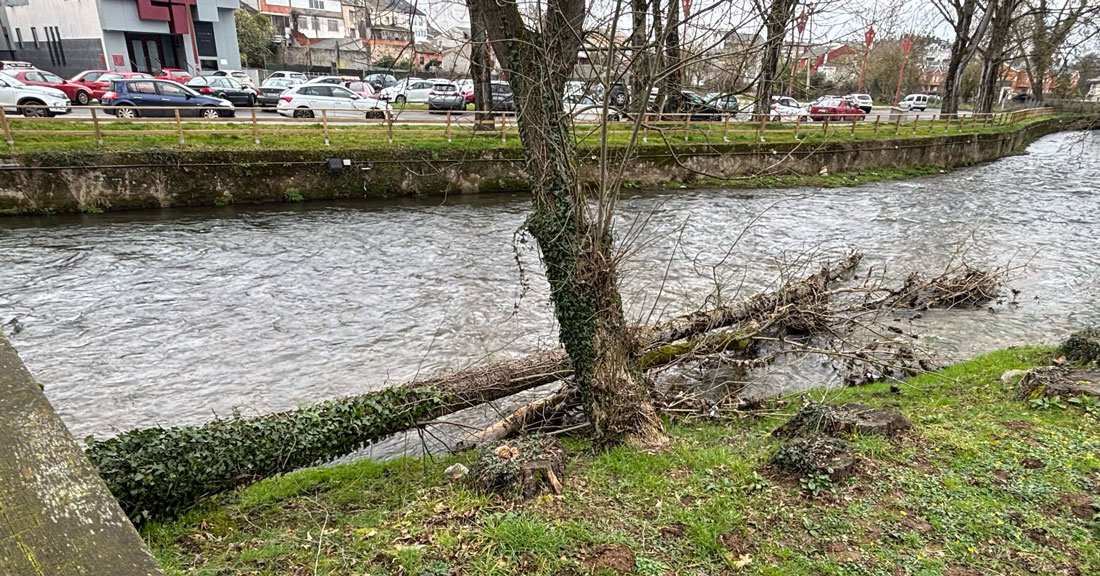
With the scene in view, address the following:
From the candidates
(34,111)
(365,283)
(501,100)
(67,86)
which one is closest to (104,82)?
(67,86)

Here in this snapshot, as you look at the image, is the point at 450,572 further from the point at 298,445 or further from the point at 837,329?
the point at 837,329

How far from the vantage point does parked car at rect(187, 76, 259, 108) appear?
26.6 m

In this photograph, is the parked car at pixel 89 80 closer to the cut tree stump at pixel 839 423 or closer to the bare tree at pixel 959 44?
the cut tree stump at pixel 839 423

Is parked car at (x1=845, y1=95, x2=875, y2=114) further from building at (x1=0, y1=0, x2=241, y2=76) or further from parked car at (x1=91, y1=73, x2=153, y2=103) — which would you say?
building at (x1=0, y1=0, x2=241, y2=76)

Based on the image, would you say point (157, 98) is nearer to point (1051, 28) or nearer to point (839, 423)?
point (839, 423)

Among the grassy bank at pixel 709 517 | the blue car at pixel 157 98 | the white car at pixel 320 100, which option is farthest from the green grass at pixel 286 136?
the grassy bank at pixel 709 517

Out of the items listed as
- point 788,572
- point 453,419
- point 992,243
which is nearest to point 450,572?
point 788,572

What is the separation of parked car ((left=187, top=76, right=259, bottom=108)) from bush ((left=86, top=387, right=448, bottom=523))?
24.1 m

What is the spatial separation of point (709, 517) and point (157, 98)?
25252 millimetres

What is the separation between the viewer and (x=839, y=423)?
5.97 metres

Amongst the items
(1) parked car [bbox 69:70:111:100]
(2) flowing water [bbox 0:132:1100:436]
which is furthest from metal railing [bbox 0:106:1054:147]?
(1) parked car [bbox 69:70:111:100]

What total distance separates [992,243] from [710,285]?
883 centimetres

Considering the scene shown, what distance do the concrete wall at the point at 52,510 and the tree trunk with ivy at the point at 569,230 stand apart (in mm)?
4311

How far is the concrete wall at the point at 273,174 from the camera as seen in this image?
631 inches
